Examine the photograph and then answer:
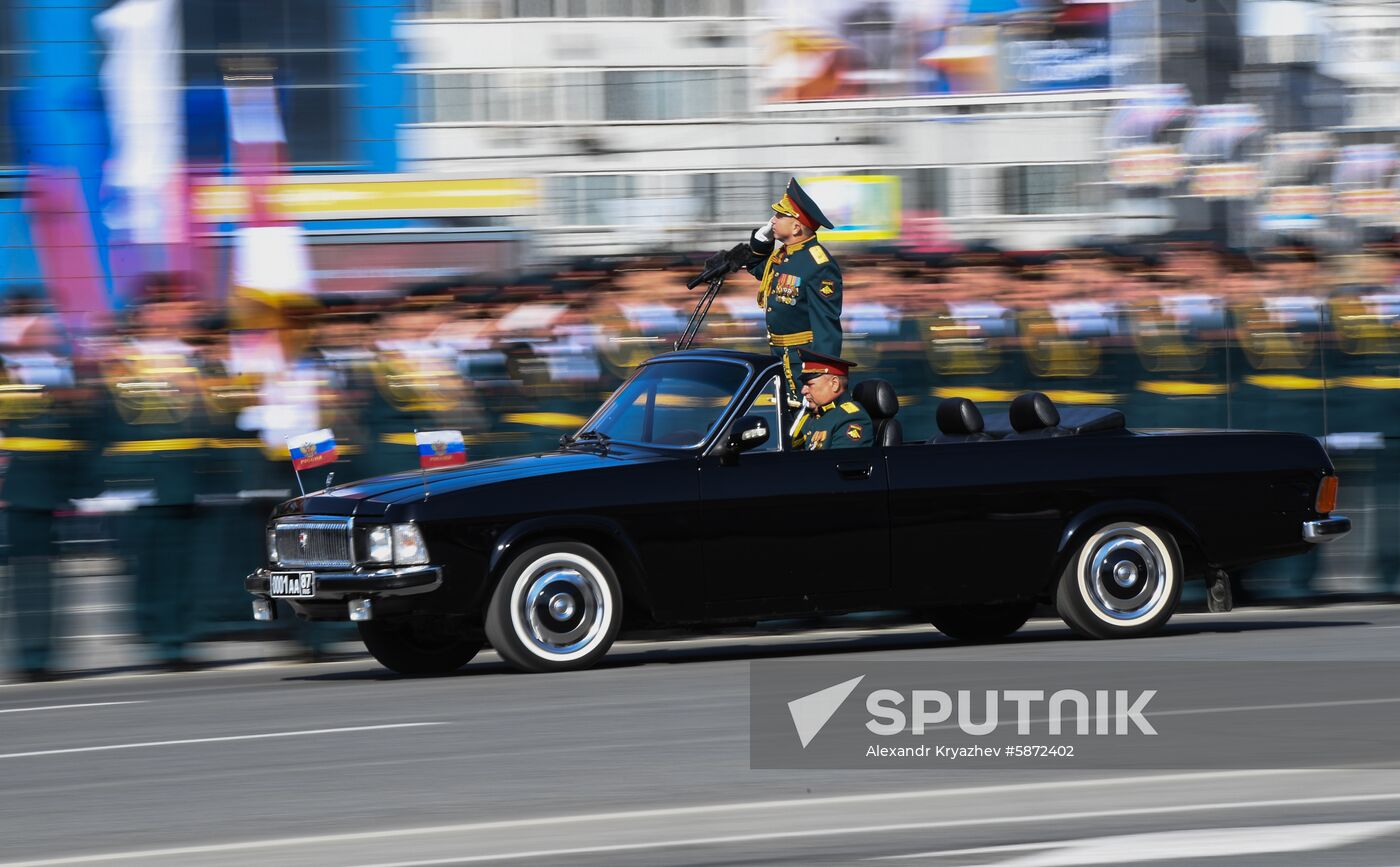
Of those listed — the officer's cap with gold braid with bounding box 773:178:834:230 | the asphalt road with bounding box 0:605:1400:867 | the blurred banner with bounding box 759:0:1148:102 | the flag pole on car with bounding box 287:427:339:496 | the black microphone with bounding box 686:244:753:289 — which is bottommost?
the asphalt road with bounding box 0:605:1400:867

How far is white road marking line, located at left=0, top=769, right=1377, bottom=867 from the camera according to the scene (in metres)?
6.17

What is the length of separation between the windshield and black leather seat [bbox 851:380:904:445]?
0.71 m

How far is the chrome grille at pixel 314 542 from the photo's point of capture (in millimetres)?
10070

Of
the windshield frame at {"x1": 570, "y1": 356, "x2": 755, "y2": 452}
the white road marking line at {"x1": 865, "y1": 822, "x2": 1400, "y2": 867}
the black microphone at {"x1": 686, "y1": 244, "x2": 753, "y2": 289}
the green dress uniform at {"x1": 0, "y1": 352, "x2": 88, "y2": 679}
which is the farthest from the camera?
the black microphone at {"x1": 686, "y1": 244, "x2": 753, "y2": 289}

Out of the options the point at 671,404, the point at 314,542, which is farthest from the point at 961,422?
the point at 314,542

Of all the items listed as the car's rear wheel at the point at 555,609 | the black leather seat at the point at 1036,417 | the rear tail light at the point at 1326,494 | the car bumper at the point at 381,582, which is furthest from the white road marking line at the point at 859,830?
the rear tail light at the point at 1326,494

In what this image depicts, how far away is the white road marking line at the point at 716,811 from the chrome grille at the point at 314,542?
3.72 metres

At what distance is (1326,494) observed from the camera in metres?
11.4

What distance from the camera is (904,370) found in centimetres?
1304

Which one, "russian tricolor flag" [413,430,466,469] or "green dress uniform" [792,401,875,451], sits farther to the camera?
"russian tricolor flag" [413,430,466,469]

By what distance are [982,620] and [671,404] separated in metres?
2.13

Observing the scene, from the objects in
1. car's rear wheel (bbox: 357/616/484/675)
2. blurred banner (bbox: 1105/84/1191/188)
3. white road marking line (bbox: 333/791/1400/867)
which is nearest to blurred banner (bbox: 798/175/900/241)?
blurred banner (bbox: 1105/84/1191/188)

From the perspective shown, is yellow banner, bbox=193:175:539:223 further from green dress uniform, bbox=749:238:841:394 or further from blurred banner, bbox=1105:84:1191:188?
green dress uniform, bbox=749:238:841:394

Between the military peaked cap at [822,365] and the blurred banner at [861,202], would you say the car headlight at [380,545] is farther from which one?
the blurred banner at [861,202]
